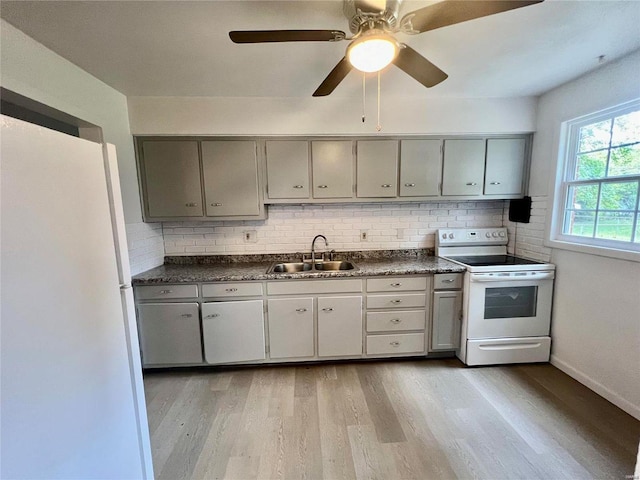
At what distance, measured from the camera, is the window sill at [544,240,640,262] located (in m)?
1.82

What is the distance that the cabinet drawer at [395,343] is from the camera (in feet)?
8.14

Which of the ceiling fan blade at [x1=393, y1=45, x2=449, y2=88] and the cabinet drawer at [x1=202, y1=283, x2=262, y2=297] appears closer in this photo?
the ceiling fan blade at [x1=393, y1=45, x2=449, y2=88]

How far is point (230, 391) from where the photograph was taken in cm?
219

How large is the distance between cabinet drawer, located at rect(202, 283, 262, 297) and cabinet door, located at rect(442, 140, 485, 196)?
79.2 inches

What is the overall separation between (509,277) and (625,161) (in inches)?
43.8

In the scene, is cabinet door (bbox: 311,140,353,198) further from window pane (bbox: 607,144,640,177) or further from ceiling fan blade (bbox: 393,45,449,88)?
window pane (bbox: 607,144,640,177)

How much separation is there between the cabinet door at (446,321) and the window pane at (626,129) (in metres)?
1.59

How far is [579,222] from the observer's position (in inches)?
A: 88.7

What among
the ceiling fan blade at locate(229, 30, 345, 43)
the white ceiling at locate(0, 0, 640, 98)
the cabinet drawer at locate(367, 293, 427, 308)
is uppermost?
the white ceiling at locate(0, 0, 640, 98)

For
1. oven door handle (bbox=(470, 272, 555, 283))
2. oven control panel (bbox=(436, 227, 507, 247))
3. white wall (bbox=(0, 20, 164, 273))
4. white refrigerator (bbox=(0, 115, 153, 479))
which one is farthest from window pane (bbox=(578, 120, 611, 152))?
white wall (bbox=(0, 20, 164, 273))

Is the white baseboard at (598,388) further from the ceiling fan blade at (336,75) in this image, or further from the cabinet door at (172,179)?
the cabinet door at (172,179)

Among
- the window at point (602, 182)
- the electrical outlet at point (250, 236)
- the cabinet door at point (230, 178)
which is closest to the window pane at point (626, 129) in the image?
the window at point (602, 182)

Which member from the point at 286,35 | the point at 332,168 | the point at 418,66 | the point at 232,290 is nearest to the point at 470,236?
the point at 332,168

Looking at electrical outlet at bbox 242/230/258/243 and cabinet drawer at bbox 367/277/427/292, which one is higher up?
electrical outlet at bbox 242/230/258/243
